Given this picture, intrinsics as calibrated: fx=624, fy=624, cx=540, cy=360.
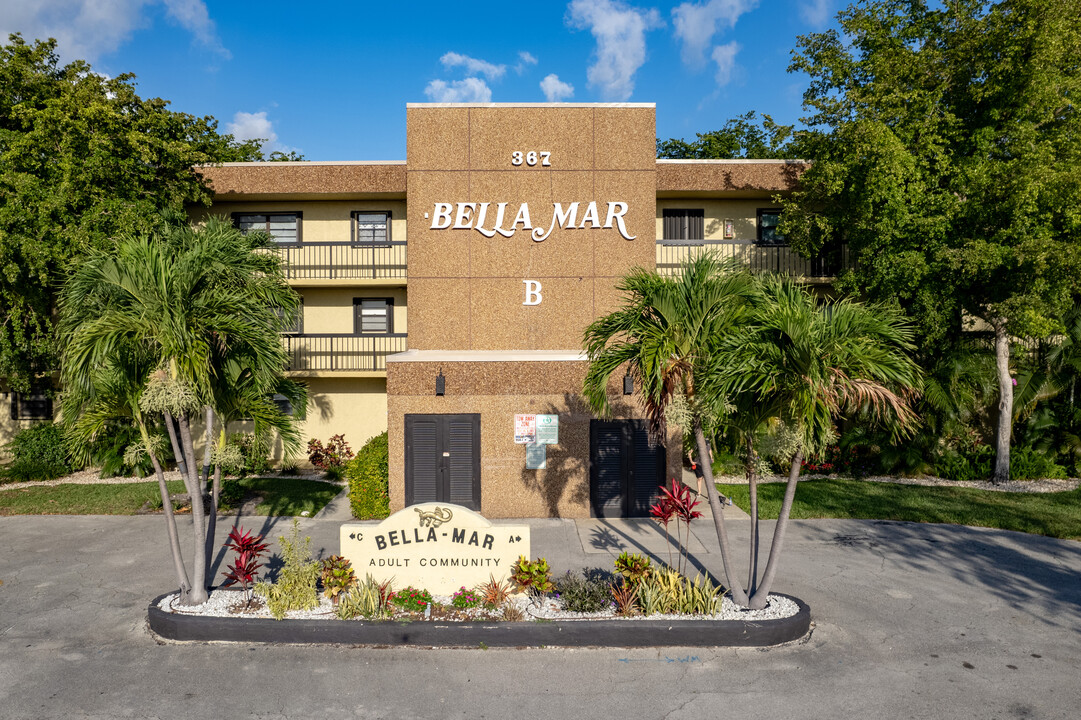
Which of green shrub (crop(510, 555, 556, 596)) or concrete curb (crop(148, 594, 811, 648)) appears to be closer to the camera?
concrete curb (crop(148, 594, 811, 648))

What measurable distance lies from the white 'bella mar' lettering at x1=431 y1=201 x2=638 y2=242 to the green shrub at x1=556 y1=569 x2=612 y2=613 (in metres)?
9.96

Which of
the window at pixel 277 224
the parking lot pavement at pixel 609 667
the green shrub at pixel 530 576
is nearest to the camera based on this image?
the parking lot pavement at pixel 609 667

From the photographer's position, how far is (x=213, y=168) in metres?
20.2

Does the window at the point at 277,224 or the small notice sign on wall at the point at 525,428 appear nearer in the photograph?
the small notice sign on wall at the point at 525,428

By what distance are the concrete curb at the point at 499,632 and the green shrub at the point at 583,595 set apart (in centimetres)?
45

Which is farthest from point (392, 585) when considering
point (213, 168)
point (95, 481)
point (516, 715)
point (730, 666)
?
point (213, 168)

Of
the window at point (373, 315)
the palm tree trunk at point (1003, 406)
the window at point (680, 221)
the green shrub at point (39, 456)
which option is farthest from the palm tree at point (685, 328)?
the green shrub at point (39, 456)

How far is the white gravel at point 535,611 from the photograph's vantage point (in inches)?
326

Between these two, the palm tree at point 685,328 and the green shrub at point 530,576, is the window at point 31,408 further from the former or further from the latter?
the palm tree at point 685,328

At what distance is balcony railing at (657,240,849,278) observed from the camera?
67.2 feet

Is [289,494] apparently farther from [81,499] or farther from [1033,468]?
[1033,468]

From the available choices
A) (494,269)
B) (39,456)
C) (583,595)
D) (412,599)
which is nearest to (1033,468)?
(583,595)

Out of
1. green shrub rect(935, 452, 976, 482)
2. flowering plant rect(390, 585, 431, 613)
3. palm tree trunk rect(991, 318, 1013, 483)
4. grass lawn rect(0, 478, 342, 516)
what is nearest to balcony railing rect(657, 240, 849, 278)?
palm tree trunk rect(991, 318, 1013, 483)

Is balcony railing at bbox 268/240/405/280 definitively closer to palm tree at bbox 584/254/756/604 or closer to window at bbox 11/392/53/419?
window at bbox 11/392/53/419
